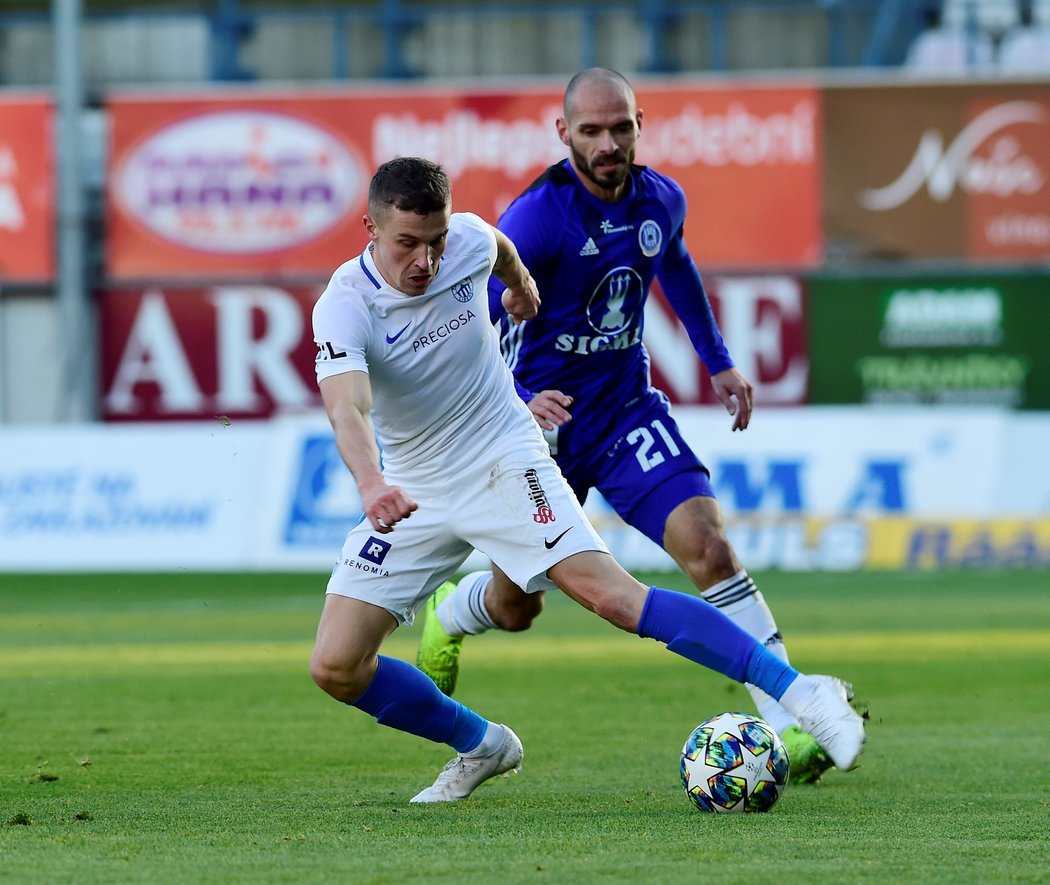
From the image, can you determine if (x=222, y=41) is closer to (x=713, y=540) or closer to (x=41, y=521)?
(x=41, y=521)

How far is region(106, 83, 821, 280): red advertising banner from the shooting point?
→ 23562 mm

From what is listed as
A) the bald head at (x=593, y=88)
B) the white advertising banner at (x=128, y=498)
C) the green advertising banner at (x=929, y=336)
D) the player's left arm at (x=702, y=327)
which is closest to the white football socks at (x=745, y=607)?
the player's left arm at (x=702, y=327)

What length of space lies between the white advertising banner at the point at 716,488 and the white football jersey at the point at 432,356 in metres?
11.6

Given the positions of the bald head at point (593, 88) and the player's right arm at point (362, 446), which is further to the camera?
the bald head at point (593, 88)

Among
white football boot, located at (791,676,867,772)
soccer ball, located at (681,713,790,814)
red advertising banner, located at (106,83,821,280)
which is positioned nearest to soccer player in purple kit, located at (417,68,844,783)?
soccer ball, located at (681,713,790,814)

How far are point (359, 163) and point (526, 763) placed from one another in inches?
669

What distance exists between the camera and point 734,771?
6.17 meters

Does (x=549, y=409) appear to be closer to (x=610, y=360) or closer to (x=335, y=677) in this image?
(x=610, y=360)

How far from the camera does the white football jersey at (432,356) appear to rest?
608cm

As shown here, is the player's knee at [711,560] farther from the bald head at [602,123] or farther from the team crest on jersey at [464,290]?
the team crest on jersey at [464,290]

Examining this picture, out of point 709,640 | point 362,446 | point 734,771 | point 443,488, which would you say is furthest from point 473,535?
point 734,771

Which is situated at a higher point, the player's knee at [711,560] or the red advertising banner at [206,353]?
the player's knee at [711,560]

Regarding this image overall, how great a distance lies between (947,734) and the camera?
8.34 metres

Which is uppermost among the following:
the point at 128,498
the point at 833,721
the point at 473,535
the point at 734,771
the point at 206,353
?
the point at 473,535
